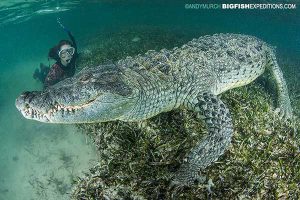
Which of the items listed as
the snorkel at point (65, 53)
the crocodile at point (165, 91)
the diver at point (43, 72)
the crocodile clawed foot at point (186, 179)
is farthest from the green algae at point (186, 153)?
the diver at point (43, 72)

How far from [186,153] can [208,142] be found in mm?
396

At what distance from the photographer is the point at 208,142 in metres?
4.21

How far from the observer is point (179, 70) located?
508cm

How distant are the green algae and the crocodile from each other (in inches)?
8.3

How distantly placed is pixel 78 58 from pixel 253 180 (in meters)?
9.91

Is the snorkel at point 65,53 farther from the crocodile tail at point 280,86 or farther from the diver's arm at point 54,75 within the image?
the crocodile tail at point 280,86

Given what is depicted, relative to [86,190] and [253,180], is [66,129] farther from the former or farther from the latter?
[253,180]

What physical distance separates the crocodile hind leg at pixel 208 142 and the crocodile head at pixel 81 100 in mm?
1132

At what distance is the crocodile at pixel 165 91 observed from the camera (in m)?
3.76

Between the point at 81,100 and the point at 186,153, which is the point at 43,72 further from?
the point at 186,153

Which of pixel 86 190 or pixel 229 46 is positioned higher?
pixel 229 46

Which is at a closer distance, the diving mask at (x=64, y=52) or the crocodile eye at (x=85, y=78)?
the crocodile eye at (x=85, y=78)

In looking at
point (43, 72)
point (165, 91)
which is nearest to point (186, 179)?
point (165, 91)

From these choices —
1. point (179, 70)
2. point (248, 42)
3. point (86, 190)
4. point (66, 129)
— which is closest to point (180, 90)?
point (179, 70)
